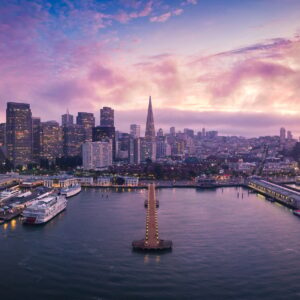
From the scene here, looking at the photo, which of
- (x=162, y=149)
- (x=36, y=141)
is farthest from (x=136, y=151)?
(x=162, y=149)

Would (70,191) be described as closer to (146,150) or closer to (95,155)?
(95,155)

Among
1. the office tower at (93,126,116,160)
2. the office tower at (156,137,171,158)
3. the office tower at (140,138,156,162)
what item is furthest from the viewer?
the office tower at (156,137,171,158)

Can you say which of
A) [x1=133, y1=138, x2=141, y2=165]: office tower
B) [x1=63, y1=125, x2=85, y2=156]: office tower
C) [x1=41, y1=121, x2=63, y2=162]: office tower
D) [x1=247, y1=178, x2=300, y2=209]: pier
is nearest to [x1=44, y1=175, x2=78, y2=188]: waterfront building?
[x1=247, y1=178, x2=300, y2=209]: pier

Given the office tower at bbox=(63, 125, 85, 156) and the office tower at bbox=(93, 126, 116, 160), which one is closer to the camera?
the office tower at bbox=(93, 126, 116, 160)

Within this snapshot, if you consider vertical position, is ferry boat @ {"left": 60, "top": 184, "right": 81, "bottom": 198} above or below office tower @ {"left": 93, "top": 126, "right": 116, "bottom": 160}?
below

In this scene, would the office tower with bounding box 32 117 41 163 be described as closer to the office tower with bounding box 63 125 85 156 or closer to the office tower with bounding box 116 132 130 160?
the office tower with bounding box 63 125 85 156

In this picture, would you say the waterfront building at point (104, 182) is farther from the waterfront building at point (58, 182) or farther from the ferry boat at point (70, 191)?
the ferry boat at point (70, 191)

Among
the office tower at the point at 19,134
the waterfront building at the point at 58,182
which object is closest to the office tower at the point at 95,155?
the office tower at the point at 19,134

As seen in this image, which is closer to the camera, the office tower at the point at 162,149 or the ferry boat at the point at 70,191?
the ferry boat at the point at 70,191
